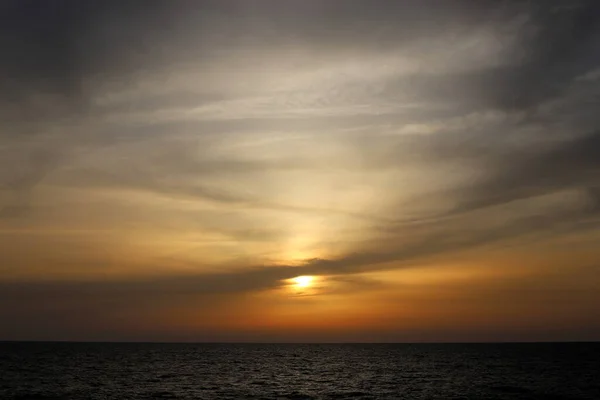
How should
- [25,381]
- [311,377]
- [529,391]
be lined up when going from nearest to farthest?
1. [529,391]
2. [25,381]
3. [311,377]

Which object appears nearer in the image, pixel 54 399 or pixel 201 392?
pixel 54 399

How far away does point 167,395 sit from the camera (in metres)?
67.5

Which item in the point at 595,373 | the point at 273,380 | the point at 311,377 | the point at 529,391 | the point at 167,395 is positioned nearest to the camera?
the point at 167,395

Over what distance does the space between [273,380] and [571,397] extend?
43602 mm

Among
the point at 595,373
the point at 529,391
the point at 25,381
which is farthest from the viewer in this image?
the point at 595,373

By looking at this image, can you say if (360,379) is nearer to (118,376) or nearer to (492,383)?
(492,383)

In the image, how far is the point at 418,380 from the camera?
300 ft

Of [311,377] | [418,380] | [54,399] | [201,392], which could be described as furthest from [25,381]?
[418,380]

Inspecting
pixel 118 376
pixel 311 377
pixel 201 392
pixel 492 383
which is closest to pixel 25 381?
pixel 118 376

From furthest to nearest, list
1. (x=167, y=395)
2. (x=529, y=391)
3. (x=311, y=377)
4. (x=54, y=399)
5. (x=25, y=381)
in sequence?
(x=311, y=377), (x=25, y=381), (x=529, y=391), (x=167, y=395), (x=54, y=399)

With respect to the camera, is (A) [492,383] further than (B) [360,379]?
No

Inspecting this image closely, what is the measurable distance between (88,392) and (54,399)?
6352mm

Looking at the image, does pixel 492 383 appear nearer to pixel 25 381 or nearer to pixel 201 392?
pixel 201 392

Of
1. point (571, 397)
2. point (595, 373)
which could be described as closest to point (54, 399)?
point (571, 397)
